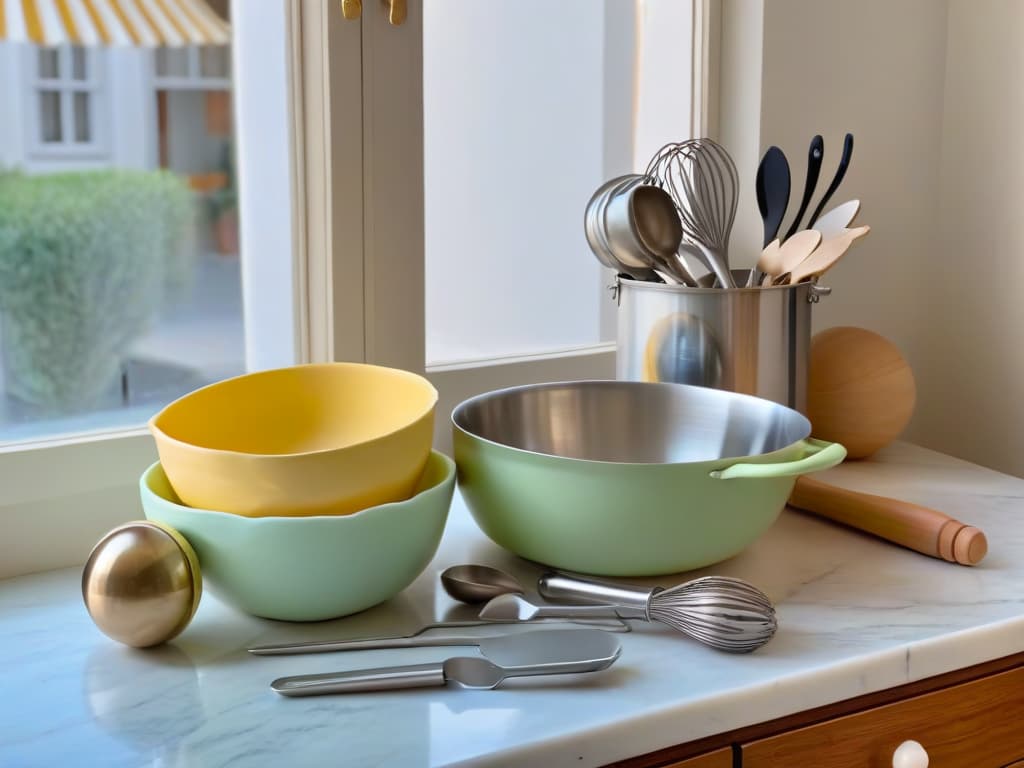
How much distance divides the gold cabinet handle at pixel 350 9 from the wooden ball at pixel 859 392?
2.13 feet

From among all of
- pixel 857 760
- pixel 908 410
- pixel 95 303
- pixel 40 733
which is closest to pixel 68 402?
pixel 95 303

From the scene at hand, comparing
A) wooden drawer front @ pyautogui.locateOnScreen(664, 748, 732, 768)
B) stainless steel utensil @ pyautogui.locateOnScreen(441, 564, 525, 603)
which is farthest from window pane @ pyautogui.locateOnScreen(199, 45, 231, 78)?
wooden drawer front @ pyautogui.locateOnScreen(664, 748, 732, 768)

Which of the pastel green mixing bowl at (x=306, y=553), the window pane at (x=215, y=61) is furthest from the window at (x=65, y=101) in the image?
the pastel green mixing bowl at (x=306, y=553)

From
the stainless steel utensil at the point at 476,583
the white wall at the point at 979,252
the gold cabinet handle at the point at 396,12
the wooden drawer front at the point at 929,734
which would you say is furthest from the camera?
the white wall at the point at 979,252

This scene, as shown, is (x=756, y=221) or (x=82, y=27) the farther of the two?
(x=756, y=221)

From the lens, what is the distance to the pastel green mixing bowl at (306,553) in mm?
862

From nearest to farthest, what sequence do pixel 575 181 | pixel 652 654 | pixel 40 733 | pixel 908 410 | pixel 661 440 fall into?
1. pixel 40 733
2. pixel 652 654
3. pixel 661 440
4. pixel 908 410
5. pixel 575 181

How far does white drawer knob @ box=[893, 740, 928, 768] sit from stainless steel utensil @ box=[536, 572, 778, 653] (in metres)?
0.15

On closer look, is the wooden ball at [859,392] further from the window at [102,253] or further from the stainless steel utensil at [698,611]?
the window at [102,253]

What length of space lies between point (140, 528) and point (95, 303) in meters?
0.33

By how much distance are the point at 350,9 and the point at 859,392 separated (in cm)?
72

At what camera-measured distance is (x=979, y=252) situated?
5.21 ft

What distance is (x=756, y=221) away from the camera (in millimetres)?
1496

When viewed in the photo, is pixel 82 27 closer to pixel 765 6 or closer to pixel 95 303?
pixel 95 303
